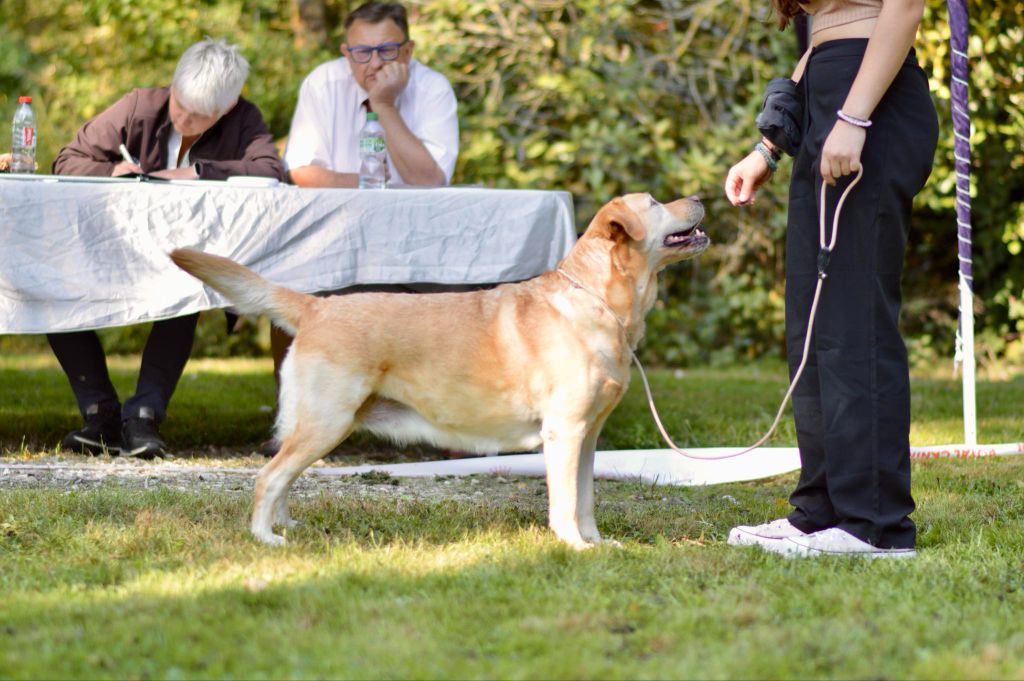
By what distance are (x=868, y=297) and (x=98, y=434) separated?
3659 mm

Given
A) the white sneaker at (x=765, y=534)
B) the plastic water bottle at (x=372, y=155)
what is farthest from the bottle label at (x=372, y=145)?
the white sneaker at (x=765, y=534)

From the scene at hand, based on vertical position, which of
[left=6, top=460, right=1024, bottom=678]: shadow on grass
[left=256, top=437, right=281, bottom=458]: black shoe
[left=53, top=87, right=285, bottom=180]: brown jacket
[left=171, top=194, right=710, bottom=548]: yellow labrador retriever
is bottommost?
[left=256, top=437, right=281, bottom=458]: black shoe

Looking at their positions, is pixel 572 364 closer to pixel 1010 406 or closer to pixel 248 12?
pixel 1010 406

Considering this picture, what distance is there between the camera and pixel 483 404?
3904mm

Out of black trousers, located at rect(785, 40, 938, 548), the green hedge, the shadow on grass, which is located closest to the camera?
the shadow on grass

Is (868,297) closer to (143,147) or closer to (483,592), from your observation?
(483,592)

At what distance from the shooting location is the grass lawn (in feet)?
8.48

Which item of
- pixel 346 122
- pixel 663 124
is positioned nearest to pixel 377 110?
pixel 346 122

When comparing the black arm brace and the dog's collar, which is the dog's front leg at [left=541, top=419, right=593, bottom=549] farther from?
the black arm brace

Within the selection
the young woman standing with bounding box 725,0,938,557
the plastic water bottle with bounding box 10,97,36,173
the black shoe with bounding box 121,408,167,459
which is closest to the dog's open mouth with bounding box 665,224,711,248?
the young woman standing with bounding box 725,0,938,557

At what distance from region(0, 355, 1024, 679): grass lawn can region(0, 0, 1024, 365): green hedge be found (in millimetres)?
4918

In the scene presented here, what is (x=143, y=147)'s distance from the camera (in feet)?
18.6

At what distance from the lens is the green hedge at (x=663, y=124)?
30.8 feet

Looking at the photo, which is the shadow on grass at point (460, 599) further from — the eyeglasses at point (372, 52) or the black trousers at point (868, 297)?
the eyeglasses at point (372, 52)
